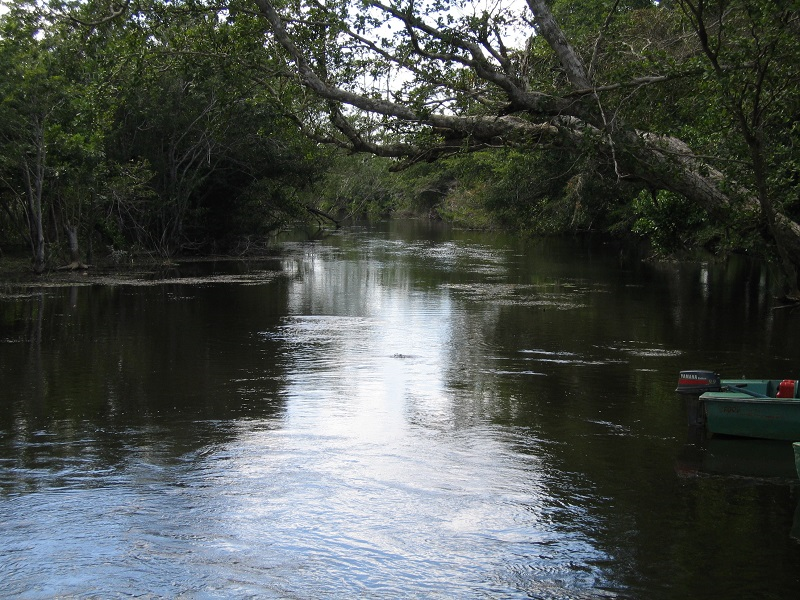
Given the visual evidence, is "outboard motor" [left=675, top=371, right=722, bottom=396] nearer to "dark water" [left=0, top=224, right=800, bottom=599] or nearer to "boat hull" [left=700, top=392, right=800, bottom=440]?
"boat hull" [left=700, top=392, right=800, bottom=440]

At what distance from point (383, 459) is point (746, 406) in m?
4.15

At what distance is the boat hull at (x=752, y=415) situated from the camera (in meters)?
9.75

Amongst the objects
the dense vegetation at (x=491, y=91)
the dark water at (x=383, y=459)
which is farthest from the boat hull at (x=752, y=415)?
the dense vegetation at (x=491, y=91)

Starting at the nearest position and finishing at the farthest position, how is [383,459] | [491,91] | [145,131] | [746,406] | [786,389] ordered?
[383,459], [746,406], [786,389], [491,91], [145,131]

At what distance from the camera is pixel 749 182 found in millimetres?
12367

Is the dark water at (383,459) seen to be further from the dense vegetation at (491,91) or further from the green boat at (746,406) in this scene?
the dense vegetation at (491,91)

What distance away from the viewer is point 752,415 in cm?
989

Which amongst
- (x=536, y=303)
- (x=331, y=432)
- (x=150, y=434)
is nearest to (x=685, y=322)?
(x=536, y=303)

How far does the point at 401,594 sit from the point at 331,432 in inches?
171

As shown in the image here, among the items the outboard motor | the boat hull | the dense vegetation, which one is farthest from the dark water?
the dense vegetation

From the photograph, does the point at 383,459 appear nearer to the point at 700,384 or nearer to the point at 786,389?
the point at 700,384

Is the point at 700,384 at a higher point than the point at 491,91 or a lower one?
lower

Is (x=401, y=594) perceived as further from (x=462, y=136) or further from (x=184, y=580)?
(x=462, y=136)

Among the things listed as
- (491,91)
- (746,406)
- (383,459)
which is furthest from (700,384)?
(491,91)
